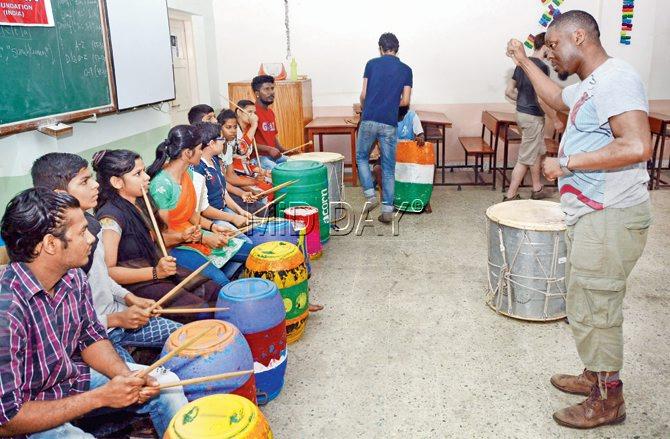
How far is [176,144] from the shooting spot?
2.77 m

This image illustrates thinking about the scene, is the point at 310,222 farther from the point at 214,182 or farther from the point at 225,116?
the point at 225,116

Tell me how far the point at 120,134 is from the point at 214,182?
111 cm

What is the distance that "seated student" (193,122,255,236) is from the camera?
3.28 m

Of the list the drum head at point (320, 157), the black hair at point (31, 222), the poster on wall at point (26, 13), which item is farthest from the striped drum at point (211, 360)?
the drum head at point (320, 157)

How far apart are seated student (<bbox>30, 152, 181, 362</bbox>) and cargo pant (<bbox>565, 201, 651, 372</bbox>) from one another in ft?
5.52

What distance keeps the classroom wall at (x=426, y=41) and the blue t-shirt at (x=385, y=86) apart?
2.09 m

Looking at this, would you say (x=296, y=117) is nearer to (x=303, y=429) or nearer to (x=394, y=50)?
(x=394, y=50)

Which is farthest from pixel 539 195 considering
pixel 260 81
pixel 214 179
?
pixel 214 179

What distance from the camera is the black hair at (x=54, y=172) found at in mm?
2018

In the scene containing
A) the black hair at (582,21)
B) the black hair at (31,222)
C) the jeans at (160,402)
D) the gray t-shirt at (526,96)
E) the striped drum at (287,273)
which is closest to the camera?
the black hair at (31,222)

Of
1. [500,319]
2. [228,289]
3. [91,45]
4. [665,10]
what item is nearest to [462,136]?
[665,10]

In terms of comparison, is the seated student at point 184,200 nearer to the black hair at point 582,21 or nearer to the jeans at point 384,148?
the black hair at point 582,21

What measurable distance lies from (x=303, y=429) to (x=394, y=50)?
350cm

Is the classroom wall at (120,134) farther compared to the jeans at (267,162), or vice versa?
the jeans at (267,162)
